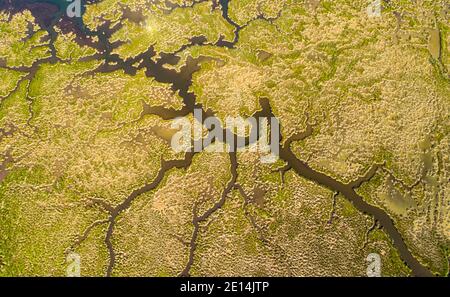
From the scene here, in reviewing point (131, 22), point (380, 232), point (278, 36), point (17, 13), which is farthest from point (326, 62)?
point (17, 13)

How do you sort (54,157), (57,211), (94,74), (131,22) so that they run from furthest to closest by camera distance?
(131,22)
(94,74)
(54,157)
(57,211)

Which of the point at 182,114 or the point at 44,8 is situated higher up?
the point at 44,8

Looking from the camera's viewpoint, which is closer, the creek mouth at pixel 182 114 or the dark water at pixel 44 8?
the creek mouth at pixel 182 114

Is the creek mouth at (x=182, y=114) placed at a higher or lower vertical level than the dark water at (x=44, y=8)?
lower

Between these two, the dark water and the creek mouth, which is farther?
the dark water

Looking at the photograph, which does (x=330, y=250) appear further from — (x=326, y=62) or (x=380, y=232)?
(x=326, y=62)

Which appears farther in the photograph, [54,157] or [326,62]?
[326,62]

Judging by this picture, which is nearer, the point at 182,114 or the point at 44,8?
the point at 182,114

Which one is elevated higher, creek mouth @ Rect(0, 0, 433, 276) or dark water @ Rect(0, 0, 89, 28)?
dark water @ Rect(0, 0, 89, 28)
